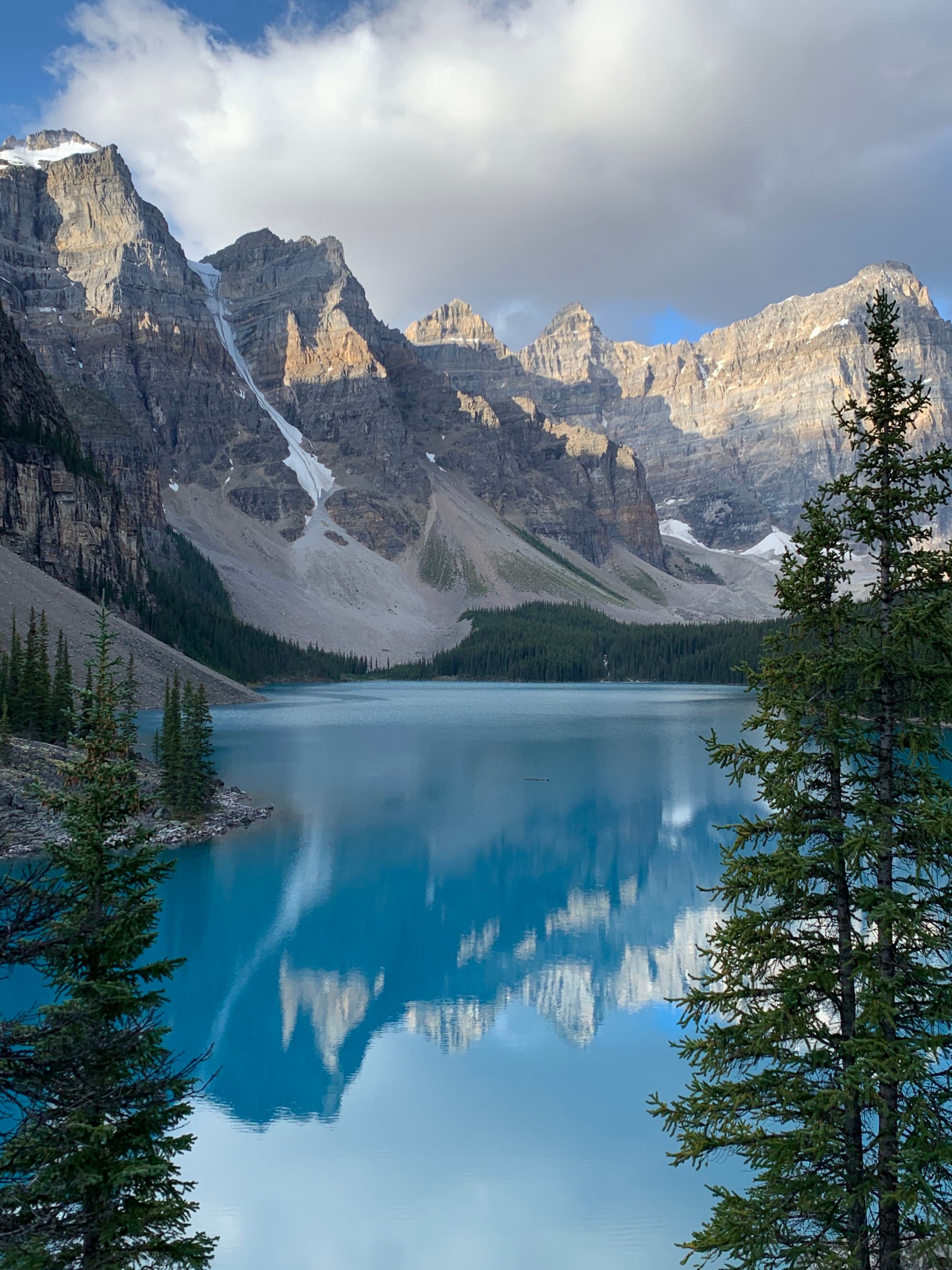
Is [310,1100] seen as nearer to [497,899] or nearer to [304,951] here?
[304,951]

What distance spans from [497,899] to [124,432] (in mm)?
160639

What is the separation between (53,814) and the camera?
25.9m

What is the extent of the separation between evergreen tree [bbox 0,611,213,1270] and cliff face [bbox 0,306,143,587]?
9167cm

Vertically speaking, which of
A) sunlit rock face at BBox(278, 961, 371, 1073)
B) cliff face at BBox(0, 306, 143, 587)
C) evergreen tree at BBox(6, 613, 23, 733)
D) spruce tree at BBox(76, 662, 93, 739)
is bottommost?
sunlit rock face at BBox(278, 961, 371, 1073)

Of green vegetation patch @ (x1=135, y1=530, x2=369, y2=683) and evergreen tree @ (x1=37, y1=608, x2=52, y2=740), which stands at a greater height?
green vegetation patch @ (x1=135, y1=530, x2=369, y2=683)

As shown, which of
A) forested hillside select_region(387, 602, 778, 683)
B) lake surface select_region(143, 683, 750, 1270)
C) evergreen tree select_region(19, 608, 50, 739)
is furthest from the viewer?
forested hillside select_region(387, 602, 778, 683)

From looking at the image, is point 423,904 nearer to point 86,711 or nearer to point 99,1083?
point 86,711

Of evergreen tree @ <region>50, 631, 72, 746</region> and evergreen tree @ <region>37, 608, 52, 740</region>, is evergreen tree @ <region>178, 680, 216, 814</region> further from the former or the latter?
evergreen tree @ <region>37, 608, 52, 740</region>

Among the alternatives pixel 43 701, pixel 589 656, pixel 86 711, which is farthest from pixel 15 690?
pixel 589 656

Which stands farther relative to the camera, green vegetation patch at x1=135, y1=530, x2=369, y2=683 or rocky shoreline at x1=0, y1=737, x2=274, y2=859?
green vegetation patch at x1=135, y1=530, x2=369, y2=683

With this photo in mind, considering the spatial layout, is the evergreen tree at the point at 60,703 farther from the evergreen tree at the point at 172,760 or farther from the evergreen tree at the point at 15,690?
the evergreen tree at the point at 172,760

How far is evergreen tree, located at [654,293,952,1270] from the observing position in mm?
7371

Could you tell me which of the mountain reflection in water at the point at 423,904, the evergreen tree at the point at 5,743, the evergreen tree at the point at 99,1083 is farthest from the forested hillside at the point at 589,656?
the evergreen tree at the point at 99,1083

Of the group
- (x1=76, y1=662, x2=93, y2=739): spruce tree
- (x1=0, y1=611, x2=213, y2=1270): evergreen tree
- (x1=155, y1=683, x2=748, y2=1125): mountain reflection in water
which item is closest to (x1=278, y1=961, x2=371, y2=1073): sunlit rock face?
(x1=155, y1=683, x2=748, y2=1125): mountain reflection in water
